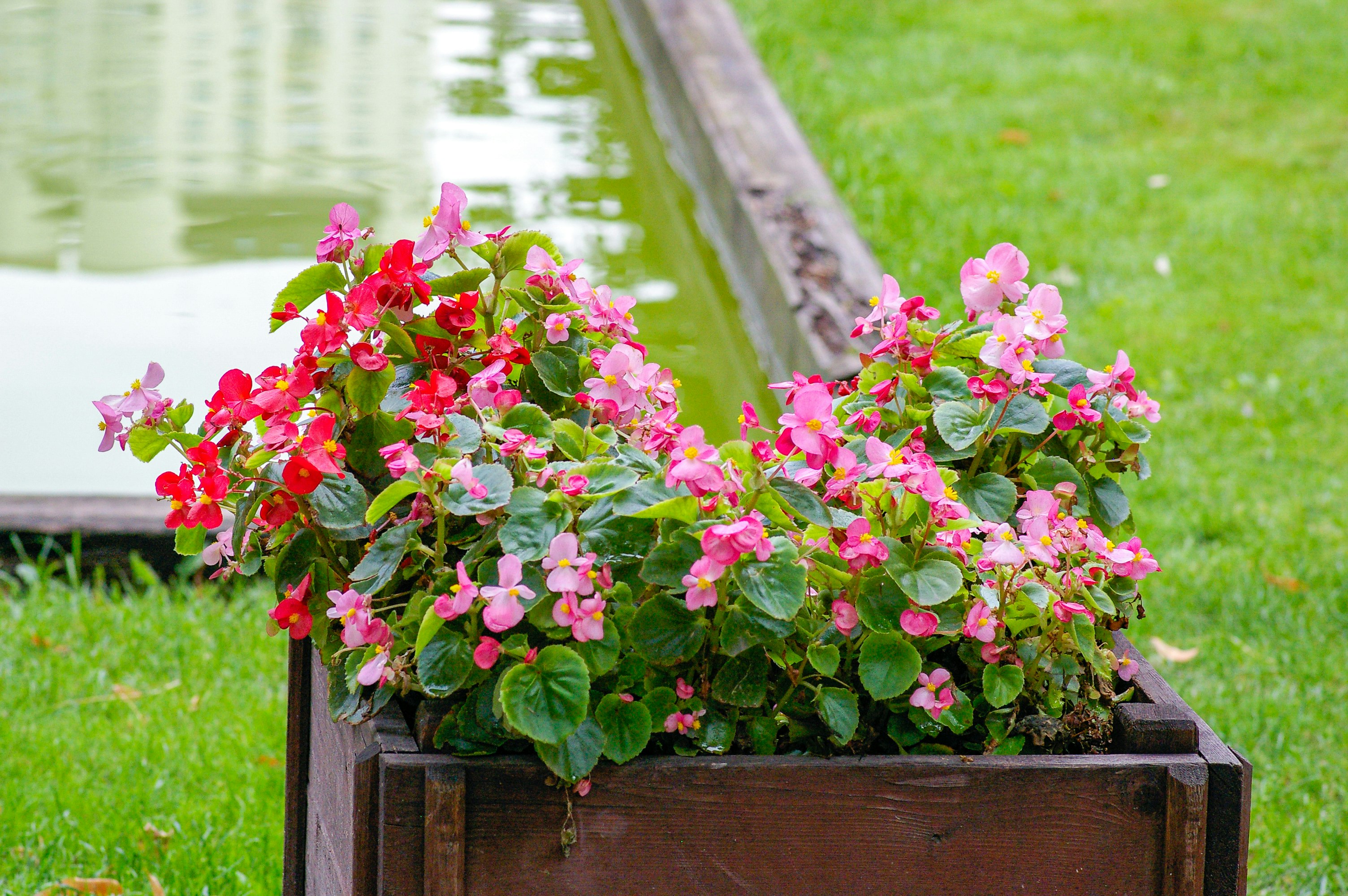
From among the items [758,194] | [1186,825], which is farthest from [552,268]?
[758,194]

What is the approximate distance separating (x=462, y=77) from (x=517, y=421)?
582 centimetres

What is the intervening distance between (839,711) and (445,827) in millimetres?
356

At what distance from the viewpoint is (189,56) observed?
7215mm

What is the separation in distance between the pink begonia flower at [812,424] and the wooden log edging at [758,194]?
181 centimetres

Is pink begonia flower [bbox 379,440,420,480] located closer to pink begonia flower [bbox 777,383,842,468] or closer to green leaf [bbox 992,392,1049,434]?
pink begonia flower [bbox 777,383,842,468]

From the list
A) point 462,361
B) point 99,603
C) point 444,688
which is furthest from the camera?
point 99,603

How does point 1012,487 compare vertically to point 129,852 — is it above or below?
above

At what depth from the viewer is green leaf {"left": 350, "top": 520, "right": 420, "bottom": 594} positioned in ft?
4.10

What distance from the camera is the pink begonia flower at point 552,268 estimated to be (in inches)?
56.8

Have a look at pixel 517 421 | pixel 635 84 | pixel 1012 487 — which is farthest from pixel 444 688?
pixel 635 84

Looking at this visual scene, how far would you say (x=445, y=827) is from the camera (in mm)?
1161

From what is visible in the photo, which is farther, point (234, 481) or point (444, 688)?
point (234, 481)

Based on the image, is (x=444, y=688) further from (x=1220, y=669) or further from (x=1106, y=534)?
(x=1220, y=669)

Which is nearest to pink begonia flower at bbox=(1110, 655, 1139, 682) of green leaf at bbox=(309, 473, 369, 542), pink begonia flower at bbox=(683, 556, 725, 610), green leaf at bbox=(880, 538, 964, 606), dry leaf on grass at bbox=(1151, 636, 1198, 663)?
green leaf at bbox=(880, 538, 964, 606)
